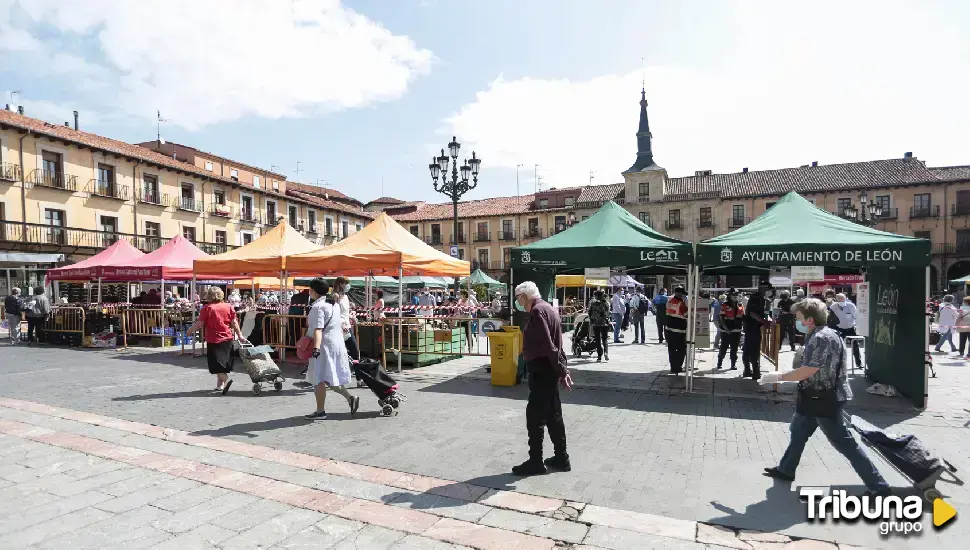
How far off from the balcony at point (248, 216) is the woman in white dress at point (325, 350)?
33.4m

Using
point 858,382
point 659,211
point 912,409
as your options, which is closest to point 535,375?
point 912,409

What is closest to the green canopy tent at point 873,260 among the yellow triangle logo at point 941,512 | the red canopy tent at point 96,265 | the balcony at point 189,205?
the yellow triangle logo at point 941,512

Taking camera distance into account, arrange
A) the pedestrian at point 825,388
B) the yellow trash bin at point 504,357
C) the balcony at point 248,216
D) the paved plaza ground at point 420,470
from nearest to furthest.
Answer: the paved plaza ground at point 420,470 → the pedestrian at point 825,388 → the yellow trash bin at point 504,357 → the balcony at point 248,216

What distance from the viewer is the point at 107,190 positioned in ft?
93.2

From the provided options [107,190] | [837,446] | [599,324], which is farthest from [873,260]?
[107,190]

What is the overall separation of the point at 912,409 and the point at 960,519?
3930 mm

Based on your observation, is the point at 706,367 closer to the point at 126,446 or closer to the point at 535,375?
the point at 535,375

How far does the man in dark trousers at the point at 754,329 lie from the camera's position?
344 inches

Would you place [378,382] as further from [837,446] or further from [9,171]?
[9,171]

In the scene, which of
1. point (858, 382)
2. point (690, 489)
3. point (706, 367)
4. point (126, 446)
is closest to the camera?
point (690, 489)

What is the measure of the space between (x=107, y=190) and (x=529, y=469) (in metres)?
31.8

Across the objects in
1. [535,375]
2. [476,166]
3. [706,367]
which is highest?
[476,166]

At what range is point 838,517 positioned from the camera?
3684mm

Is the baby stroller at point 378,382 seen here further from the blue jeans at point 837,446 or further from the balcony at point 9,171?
the balcony at point 9,171
